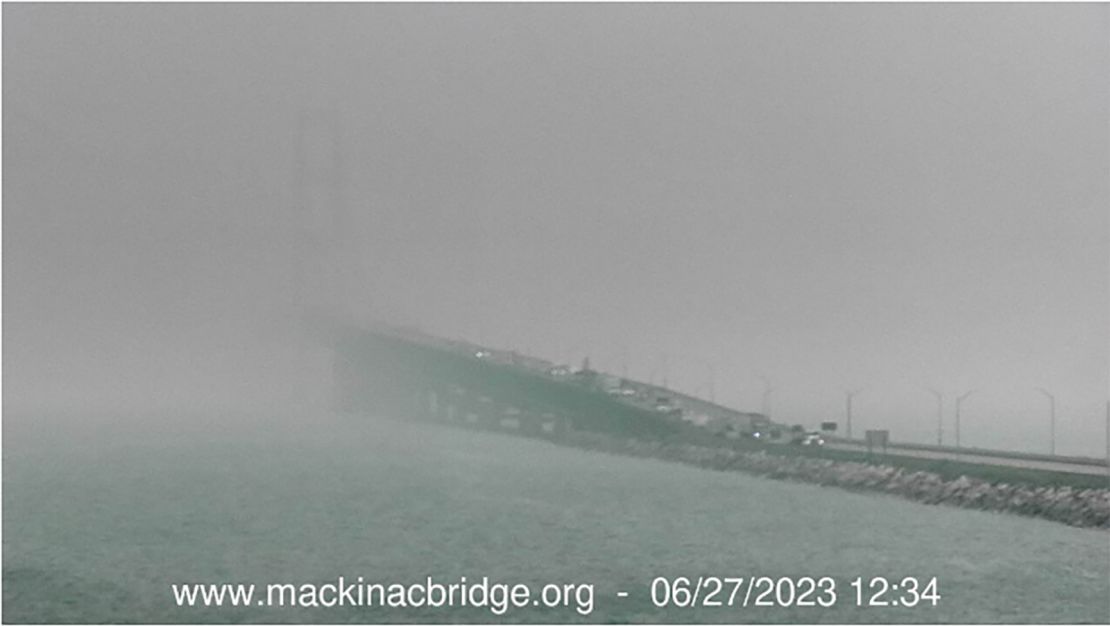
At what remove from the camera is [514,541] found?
64.4 metres

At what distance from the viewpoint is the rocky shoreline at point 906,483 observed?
67000 mm

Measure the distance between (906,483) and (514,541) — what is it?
81.3 ft

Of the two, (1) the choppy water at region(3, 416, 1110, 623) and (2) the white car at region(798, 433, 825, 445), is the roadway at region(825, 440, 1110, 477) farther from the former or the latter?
(1) the choppy water at region(3, 416, 1110, 623)

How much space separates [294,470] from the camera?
11269 cm

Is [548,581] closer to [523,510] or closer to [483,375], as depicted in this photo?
[523,510]

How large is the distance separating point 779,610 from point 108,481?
63.6 meters

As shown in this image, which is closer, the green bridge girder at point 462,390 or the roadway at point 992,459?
the roadway at point 992,459

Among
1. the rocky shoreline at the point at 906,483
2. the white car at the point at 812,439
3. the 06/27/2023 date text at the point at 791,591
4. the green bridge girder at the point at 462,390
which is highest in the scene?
the green bridge girder at the point at 462,390

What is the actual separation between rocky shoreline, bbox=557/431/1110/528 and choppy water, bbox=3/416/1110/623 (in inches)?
40.1

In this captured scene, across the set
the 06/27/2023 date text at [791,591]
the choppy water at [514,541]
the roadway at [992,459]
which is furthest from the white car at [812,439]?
the 06/27/2023 date text at [791,591]

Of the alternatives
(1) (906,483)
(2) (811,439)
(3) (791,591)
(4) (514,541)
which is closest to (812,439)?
(2) (811,439)

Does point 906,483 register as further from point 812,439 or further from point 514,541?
point 514,541

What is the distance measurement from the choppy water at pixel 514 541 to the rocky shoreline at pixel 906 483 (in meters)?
1.02

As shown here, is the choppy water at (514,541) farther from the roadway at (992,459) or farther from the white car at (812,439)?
the roadway at (992,459)
